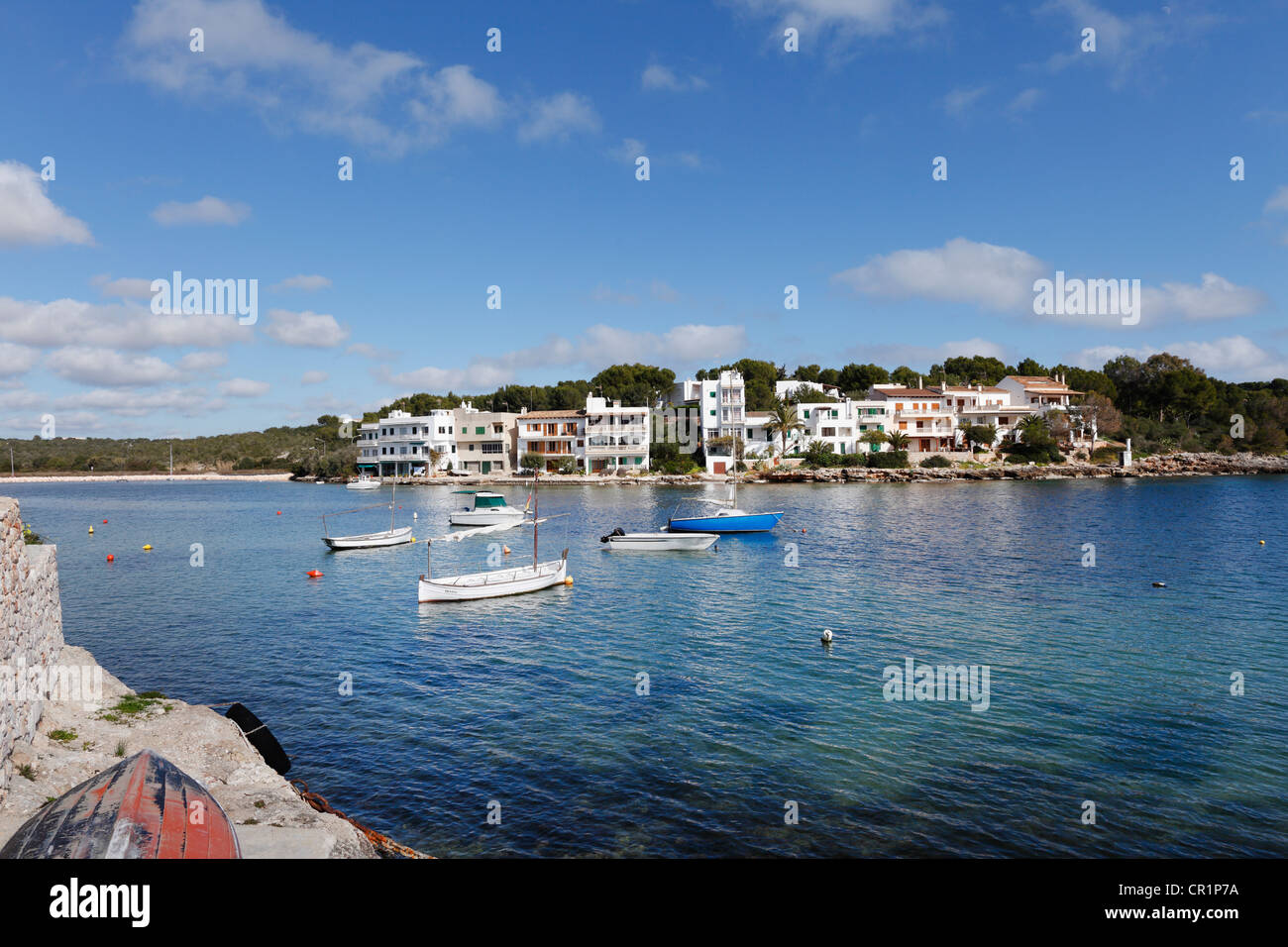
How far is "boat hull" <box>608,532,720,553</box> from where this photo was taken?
45.4m

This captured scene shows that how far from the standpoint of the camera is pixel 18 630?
11086 millimetres

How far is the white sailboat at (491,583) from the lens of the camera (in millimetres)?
30672

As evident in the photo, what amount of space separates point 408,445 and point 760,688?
110 m

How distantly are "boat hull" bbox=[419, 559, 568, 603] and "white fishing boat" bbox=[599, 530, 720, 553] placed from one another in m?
11.3

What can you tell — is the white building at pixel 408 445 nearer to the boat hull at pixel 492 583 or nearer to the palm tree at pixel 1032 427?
the palm tree at pixel 1032 427
